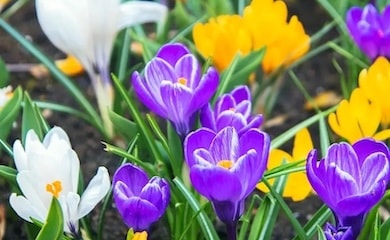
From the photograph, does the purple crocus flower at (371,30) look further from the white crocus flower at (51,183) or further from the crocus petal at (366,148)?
the white crocus flower at (51,183)

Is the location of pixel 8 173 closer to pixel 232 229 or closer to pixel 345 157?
pixel 232 229

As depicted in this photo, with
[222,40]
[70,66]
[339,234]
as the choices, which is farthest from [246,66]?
[339,234]

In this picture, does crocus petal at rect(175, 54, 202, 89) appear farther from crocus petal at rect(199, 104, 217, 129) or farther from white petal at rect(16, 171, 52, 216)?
white petal at rect(16, 171, 52, 216)

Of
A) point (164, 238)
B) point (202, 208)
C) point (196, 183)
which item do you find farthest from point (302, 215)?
point (196, 183)

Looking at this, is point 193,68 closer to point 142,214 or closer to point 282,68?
point 142,214

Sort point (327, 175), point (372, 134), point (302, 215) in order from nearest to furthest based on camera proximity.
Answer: point (327, 175) → point (372, 134) → point (302, 215)
